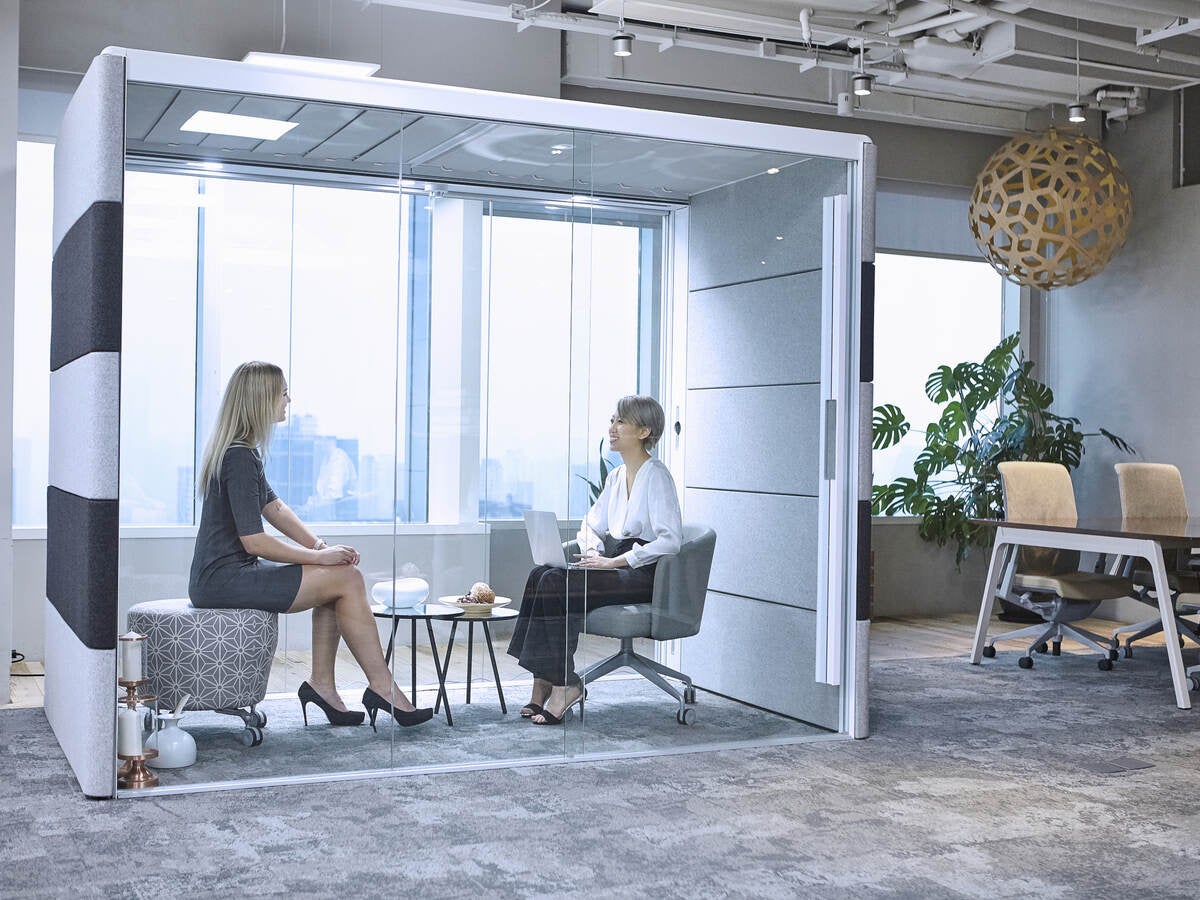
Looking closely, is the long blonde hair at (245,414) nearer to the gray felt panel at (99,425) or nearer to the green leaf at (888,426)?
the gray felt panel at (99,425)

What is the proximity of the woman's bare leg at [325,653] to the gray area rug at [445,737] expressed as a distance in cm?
6

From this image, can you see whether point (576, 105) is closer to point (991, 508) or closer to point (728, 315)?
point (728, 315)

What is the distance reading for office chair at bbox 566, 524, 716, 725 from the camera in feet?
14.8

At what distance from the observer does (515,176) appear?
444 cm

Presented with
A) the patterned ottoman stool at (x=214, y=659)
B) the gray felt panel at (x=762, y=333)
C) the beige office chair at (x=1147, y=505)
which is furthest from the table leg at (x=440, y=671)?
the beige office chair at (x=1147, y=505)

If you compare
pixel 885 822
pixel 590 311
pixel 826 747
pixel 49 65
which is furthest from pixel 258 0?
pixel 885 822

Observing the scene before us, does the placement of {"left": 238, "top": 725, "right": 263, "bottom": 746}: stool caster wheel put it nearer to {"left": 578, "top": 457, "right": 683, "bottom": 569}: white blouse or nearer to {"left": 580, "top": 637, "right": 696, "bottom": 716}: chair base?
{"left": 580, "top": 637, "right": 696, "bottom": 716}: chair base

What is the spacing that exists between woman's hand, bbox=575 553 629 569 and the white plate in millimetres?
267

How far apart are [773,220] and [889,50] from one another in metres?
2.58

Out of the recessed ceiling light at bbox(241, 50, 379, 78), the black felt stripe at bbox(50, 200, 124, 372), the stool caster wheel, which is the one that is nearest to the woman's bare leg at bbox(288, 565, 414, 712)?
the stool caster wheel

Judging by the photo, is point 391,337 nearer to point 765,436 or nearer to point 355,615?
point 355,615

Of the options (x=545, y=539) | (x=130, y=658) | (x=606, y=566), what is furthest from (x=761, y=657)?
(x=130, y=658)

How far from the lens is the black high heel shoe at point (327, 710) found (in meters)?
4.33

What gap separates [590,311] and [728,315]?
22.2 inches
